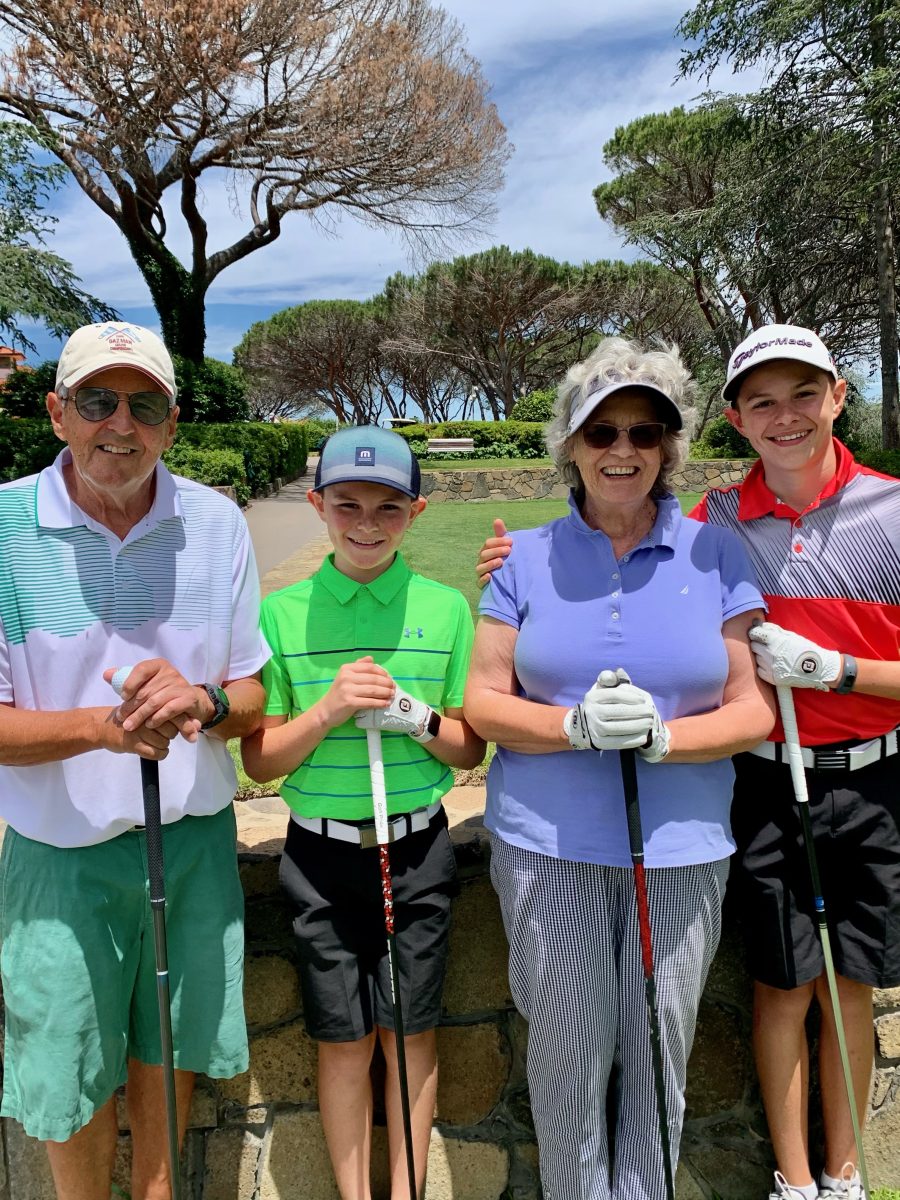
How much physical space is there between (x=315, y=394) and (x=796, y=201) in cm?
3846

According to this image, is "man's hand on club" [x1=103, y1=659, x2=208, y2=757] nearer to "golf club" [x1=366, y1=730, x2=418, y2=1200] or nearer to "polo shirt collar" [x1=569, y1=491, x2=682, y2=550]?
"golf club" [x1=366, y1=730, x2=418, y2=1200]

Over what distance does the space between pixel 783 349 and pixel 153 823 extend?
171cm

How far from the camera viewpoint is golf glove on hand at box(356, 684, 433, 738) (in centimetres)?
192

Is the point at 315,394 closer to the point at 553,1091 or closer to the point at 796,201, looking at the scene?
the point at 796,201

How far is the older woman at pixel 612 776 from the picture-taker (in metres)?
1.88

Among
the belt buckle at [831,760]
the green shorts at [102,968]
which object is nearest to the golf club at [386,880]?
the green shorts at [102,968]

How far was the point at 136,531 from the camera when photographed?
189 cm

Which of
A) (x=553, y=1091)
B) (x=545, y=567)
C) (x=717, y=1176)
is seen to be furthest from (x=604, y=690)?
(x=717, y=1176)

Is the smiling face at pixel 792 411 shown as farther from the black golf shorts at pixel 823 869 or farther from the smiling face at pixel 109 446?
the smiling face at pixel 109 446

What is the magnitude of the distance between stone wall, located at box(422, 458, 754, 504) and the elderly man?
54.4 feet

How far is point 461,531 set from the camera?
43.3 ft

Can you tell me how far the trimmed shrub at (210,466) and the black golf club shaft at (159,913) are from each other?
11396 millimetres

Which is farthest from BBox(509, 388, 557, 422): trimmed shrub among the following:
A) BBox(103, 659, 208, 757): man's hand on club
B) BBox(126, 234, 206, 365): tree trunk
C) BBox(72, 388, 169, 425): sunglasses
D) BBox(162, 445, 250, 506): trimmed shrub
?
BBox(103, 659, 208, 757): man's hand on club

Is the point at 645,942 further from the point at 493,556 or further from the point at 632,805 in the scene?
the point at 493,556
